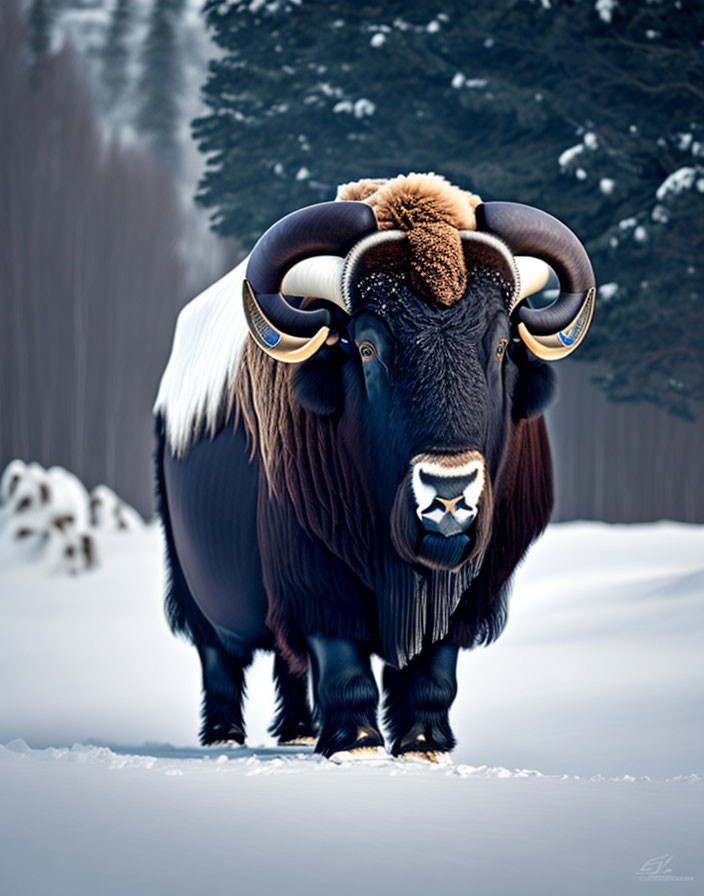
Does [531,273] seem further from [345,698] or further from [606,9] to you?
[606,9]

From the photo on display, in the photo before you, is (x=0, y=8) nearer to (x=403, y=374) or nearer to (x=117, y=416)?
(x=117, y=416)

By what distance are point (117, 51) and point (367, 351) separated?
94.0 feet

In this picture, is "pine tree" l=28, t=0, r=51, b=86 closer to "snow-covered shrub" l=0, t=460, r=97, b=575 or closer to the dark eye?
"snow-covered shrub" l=0, t=460, r=97, b=575

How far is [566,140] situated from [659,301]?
1.93 metres

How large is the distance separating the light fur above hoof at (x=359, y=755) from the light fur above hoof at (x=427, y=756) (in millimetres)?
213

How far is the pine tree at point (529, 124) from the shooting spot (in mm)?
12609

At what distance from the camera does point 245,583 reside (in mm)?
5250

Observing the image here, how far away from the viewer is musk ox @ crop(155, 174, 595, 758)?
4.34 metres

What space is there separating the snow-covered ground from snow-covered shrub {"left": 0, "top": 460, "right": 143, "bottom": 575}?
20.0ft

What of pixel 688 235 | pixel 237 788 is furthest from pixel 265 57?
pixel 237 788

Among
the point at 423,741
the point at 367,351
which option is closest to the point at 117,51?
the point at 367,351

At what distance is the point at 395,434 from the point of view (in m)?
4.39

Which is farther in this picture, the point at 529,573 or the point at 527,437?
the point at 529,573

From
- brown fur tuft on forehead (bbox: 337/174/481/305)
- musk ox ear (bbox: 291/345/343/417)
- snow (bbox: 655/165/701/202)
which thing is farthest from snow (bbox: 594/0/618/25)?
musk ox ear (bbox: 291/345/343/417)
